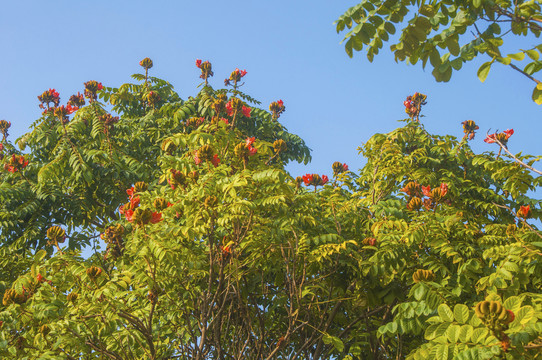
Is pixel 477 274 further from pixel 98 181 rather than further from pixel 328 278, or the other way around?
pixel 98 181

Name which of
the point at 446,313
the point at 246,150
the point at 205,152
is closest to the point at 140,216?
the point at 205,152

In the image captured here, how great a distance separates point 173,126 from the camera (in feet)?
24.8

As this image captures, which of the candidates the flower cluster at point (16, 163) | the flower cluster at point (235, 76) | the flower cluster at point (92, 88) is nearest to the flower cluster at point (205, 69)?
the flower cluster at point (235, 76)

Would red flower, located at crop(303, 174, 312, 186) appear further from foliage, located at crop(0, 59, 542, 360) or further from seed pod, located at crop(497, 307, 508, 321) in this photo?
seed pod, located at crop(497, 307, 508, 321)

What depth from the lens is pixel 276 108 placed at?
9.32 m

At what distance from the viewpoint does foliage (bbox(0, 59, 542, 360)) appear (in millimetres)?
3600

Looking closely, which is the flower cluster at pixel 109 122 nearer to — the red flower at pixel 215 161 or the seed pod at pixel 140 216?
the red flower at pixel 215 161

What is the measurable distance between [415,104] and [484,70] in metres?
5.80

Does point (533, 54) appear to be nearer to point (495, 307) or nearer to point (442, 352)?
point (495, 307)

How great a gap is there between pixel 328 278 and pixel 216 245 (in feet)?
3.55

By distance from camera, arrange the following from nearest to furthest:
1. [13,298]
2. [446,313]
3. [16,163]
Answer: [446,313], [13,298], [16,163]

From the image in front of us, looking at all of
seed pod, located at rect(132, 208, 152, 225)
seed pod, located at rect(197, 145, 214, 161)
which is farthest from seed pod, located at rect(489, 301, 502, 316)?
seed pod, located at rect(197, 145, 214, 161)

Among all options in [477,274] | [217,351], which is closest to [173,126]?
[217,351]

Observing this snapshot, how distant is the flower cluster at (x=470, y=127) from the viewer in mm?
7810
